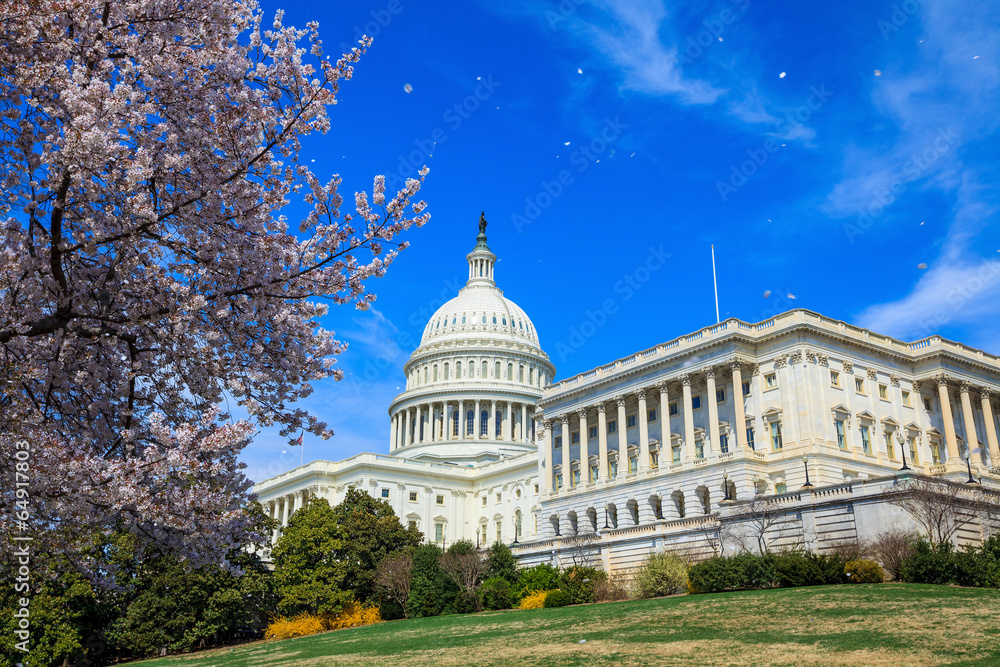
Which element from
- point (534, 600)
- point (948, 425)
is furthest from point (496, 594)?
point (948, 425)

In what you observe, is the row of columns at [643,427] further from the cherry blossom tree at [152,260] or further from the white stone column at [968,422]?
the cherry blossom tree at [152,260]

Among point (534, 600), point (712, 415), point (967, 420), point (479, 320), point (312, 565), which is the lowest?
point (534, 600)

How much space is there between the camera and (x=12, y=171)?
36.3 feet

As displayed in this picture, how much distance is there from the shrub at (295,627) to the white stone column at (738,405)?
32744 mm

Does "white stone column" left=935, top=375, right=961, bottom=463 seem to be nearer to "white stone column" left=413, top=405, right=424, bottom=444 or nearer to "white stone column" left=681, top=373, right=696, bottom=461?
"white stone column" left=681, top=373, right=696, bottom=461

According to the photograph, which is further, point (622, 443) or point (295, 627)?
point (622, 443)

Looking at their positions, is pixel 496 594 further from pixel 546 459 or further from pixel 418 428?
pixel 418 428

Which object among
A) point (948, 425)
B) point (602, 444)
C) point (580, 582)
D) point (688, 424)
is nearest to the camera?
point (580, 582)

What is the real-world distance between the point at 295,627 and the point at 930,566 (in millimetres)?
39425

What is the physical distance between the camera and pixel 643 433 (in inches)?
2899

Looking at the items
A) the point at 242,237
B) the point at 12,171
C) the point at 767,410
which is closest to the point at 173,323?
the point at 242,237

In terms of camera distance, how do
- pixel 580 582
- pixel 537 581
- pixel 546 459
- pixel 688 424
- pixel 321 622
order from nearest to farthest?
pixel 580 582
pixel 537 581
pixel 321 622
pixel 688 424
pixel 546 459

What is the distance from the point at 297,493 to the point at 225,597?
191 ft

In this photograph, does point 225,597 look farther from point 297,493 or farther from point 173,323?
point 297,493
